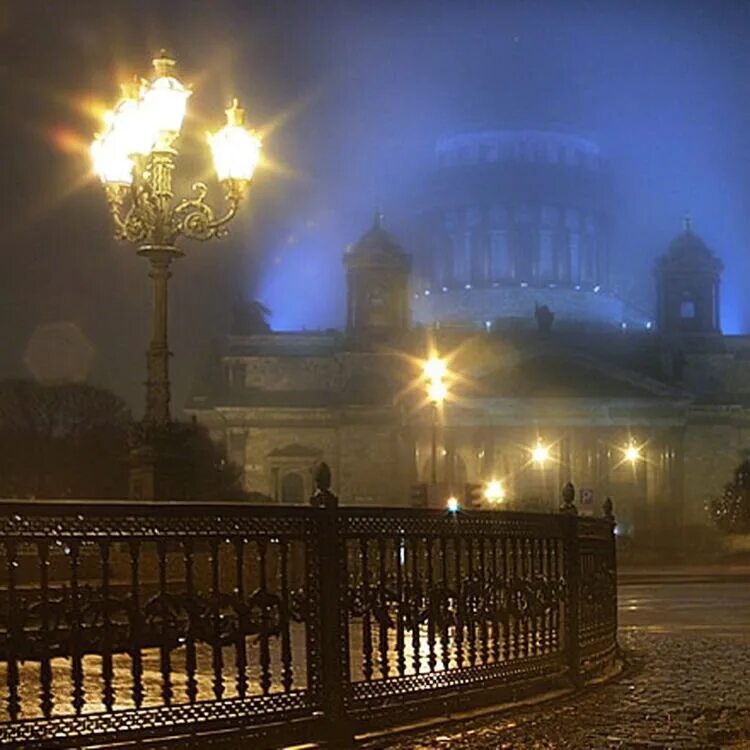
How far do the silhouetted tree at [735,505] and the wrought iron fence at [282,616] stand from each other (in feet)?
181

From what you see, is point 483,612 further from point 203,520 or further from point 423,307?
point 423,307

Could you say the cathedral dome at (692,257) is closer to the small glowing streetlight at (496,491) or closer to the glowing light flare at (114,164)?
the small glowing streetlight at (496,491)

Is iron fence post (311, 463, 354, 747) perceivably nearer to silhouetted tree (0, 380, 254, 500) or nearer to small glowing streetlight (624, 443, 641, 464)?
silhouetted tree (0, 380, 254, 500)

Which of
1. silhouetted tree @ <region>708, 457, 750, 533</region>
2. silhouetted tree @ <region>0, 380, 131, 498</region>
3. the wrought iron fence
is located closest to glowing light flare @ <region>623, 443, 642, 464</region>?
silhouetted tree @ <region>708, 457, 750, 533</region>

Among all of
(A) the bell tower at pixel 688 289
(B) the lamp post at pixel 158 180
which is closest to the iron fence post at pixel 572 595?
(B) the lamp post at pixel 158 180

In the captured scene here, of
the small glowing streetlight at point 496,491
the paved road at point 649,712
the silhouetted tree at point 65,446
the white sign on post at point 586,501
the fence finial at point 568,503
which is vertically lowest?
the paved road at point 649,712

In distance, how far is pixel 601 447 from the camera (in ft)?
251

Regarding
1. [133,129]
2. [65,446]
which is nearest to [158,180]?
[133,129]

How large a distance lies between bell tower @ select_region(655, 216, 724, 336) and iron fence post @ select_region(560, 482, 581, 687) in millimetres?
75668

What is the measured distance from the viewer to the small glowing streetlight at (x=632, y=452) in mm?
75912

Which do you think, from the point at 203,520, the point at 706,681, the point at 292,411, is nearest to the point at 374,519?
the point at 203,520

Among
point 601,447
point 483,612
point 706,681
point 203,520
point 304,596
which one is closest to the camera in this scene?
point 203,520

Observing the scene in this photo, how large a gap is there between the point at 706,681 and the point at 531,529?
2.14 m

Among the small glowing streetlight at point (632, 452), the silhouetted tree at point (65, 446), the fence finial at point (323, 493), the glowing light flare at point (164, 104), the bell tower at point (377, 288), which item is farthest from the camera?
the bell tower at point (377, 288)
